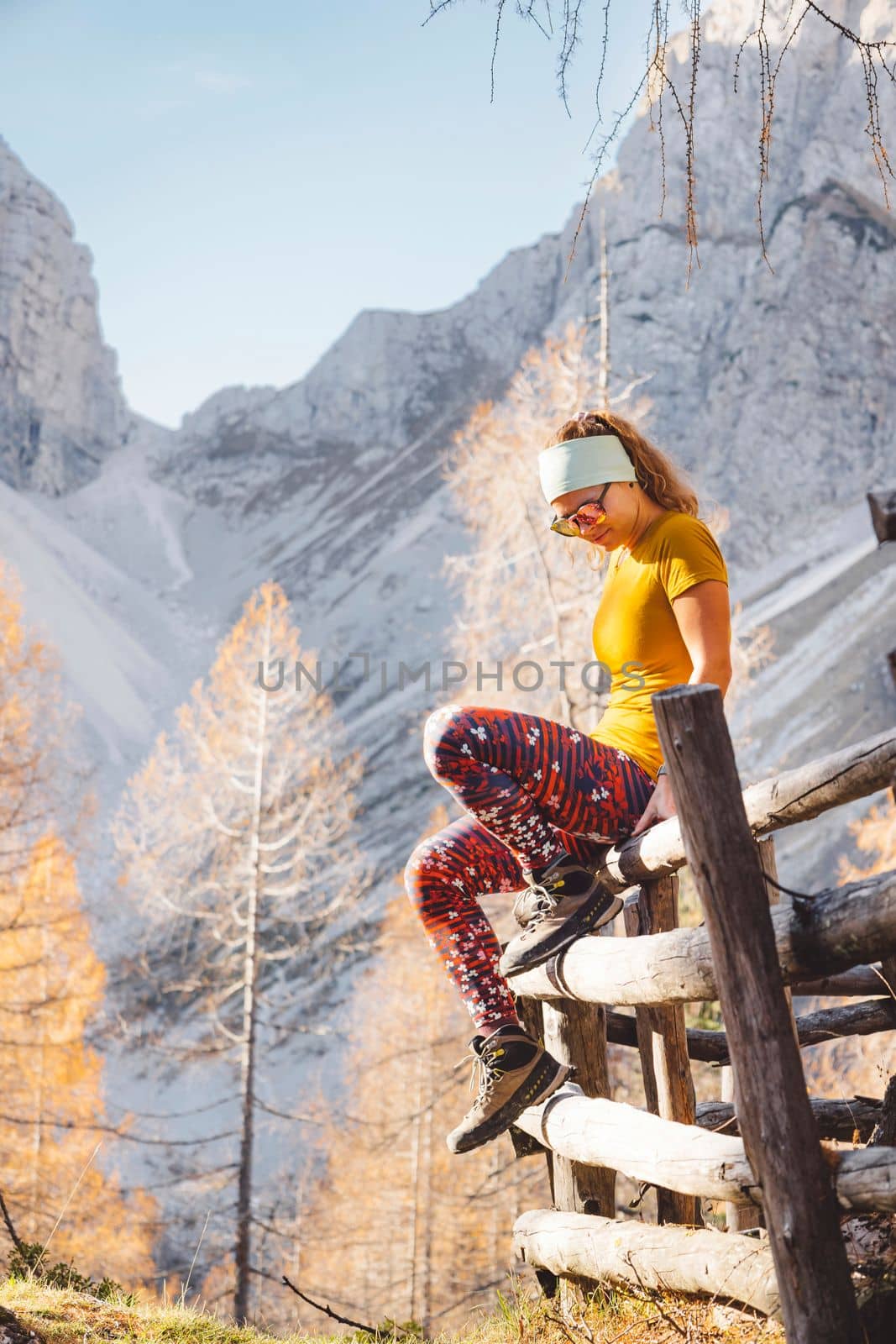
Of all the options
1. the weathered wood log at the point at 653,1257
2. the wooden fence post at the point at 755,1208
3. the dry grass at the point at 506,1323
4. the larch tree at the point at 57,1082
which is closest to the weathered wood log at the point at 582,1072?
the weathered wood log at the point at 653,1257

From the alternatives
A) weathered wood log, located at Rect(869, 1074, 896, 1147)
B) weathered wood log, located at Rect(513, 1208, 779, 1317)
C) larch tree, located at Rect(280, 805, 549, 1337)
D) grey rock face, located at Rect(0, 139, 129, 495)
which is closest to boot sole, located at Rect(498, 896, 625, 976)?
weathered wood log, located at Rect(513, 1208, 779, 1317)

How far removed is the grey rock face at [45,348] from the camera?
6925 cm

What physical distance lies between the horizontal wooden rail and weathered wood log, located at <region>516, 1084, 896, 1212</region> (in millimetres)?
863

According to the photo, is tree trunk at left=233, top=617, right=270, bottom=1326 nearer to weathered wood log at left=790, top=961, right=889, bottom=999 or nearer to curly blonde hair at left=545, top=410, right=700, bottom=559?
weathered wood log at left=790, top=961, right=889, bottom=999

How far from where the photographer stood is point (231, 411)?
83.0 m

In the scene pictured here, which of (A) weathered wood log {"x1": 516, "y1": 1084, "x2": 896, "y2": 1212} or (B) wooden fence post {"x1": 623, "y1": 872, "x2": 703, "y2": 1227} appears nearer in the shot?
(A) weathered wood log {"x1": 516, "y1": 1084, "x2": 896, "y2": 1212}

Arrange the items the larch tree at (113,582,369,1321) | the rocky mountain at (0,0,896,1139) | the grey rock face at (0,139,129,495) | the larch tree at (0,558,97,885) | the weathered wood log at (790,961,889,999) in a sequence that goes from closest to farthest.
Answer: the weathered wood log at (790,961,889,999) < the larch tree at (0,558,97,885) < the larch tree at (113,582,369,1321) < the rocky mountain at (0,0,896,1139) < the grey rock face at (0,139,129,495)

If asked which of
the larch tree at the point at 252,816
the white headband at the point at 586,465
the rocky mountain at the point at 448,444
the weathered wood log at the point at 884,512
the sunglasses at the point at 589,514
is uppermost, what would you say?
the rocky mountain at the point at 448,444

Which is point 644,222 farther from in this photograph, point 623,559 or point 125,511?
point 623,559

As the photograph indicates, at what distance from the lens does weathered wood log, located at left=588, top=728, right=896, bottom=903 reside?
6.26ft

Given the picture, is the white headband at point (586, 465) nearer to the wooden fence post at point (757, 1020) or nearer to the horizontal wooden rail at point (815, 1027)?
the wooden fence post at point (757, 1020)

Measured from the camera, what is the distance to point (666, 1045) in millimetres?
3238

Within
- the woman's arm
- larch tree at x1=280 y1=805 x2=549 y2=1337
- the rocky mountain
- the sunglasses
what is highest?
the rocky mountain

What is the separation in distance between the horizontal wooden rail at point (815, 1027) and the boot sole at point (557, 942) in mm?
1191
